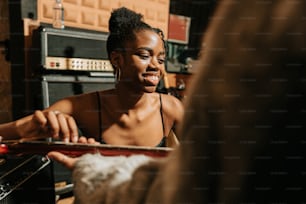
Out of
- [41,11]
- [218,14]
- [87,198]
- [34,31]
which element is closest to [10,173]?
[87,198]

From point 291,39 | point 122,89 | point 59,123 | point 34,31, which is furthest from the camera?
point 34,31

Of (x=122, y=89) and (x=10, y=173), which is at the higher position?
(x=122, y=89)

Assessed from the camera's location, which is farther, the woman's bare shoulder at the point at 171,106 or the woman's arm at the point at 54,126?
the woman's bare shoulder at the point at 171,106

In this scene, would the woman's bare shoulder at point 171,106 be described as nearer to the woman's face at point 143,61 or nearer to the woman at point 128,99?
the woman at point 128,99

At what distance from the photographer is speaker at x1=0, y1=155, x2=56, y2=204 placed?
806mm

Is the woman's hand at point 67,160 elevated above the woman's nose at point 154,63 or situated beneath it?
situated beneath

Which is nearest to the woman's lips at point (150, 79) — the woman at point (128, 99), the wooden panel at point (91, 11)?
the woman at point (128, 99)

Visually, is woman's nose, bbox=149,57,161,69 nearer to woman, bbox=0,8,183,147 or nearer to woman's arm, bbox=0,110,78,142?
woman, bbox=0,8,183,147

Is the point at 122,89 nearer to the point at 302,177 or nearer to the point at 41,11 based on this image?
the point at 302,177

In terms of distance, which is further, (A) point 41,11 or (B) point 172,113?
(A) point 41,11

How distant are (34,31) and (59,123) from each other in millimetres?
1127

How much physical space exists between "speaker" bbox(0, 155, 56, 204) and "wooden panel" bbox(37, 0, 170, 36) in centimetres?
112

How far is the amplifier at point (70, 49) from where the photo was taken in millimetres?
1619

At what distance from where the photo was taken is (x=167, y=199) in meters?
0.38
